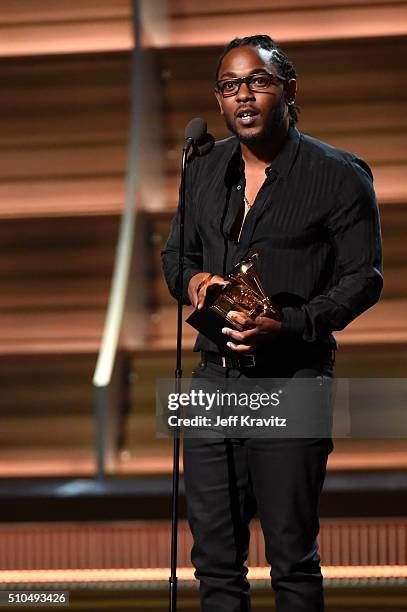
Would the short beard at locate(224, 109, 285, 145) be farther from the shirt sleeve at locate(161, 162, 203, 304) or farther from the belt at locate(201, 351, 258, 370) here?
the belt at locate(201, 351, 258, 370)

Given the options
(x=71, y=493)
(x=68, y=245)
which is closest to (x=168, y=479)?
(x=71, y=493)

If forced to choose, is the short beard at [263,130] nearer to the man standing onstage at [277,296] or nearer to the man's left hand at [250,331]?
the man standing onstage at [277,296]

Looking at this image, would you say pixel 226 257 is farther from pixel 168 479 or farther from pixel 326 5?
pixel 326 5

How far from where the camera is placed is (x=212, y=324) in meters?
2.19

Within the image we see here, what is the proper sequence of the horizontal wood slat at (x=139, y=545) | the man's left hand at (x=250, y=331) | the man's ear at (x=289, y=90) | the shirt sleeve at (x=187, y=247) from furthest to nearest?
the horizontal wood slat at (x=139, y=545)
the shirt sleeve at (x=187, y=247)
the man's ear at (x=289, y=90)
the man's left hand at (x=250, y=331)

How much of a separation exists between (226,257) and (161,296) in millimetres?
2446

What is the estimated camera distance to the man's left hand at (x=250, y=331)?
2.14 meters

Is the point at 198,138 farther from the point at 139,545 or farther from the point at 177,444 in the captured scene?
the point at 139,545

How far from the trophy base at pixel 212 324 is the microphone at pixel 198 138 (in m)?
0.35

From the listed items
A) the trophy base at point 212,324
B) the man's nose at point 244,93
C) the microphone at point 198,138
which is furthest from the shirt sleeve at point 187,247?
the man's nose at point 244,93

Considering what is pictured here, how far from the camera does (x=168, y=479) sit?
157 inches

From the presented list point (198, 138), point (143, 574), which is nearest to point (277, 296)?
point (198, 138)

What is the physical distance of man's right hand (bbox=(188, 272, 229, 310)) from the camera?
7.14 feet

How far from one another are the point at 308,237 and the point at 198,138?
32cm
